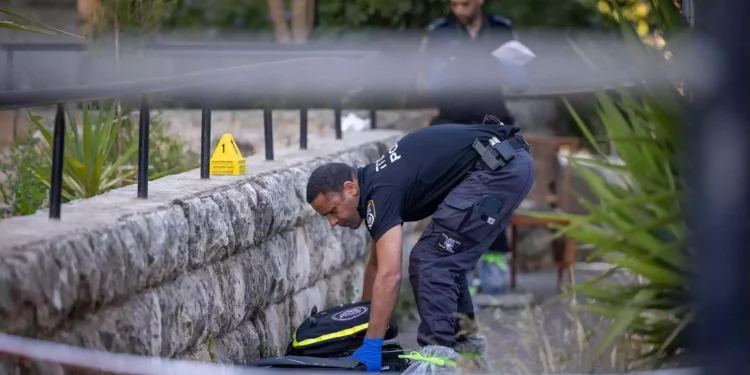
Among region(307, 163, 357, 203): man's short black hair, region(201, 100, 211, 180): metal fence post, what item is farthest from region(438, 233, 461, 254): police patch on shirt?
region(201, 100, 211, 180): metal fence post

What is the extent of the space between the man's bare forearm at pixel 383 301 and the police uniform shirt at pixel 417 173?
17 centimetres

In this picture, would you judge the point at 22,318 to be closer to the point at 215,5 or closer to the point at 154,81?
the point at 154,81

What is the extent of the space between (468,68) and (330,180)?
6.95ft

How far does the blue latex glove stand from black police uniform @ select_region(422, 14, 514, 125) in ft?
8.16

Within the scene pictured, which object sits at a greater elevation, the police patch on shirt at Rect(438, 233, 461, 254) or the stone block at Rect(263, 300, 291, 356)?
the police patch on shirt at Rect(438, 233, 461, 254)

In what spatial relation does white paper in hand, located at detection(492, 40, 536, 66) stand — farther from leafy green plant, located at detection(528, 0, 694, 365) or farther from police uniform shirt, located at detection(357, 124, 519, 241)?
leafy green plant, located at detection(528, 0, 694, 365)

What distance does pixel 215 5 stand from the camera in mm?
11828

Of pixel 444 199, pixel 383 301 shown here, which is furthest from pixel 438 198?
pixel 383 301

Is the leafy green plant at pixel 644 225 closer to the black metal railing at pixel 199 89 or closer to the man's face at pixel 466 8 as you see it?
the black metal railing at pixel 199 89

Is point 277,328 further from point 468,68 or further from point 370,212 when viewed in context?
point 468,68

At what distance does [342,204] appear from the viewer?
4.35 meters

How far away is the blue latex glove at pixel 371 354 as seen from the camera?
4.04 meters

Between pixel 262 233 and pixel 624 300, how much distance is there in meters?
1.90

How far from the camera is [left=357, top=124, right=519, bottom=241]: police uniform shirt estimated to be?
13.9 ft
